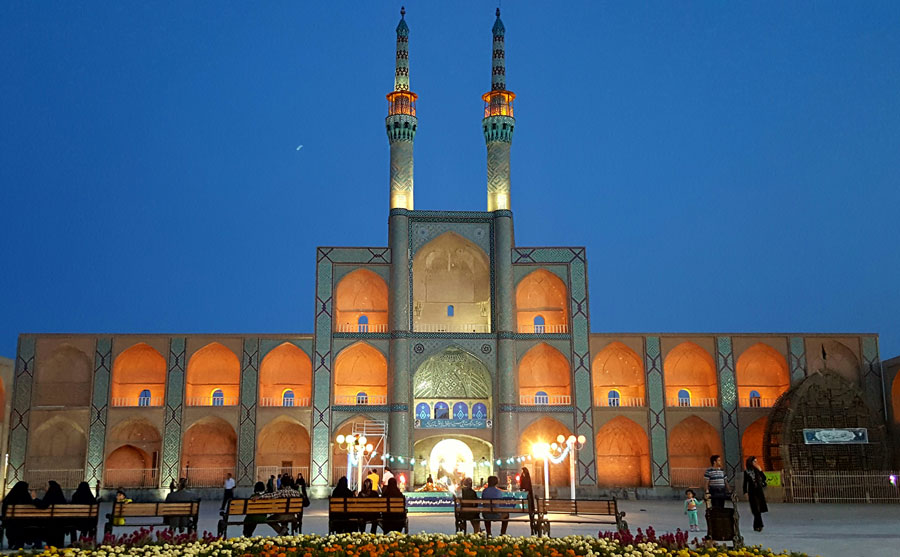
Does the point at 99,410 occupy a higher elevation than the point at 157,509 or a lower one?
higher

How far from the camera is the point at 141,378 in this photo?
115 feet

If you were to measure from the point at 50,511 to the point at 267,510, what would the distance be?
9.68 feet

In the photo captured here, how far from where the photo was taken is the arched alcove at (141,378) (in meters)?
34.8

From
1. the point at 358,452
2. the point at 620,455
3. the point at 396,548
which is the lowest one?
the point at 396,548

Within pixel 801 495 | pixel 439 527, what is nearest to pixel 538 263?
pixel 801 495

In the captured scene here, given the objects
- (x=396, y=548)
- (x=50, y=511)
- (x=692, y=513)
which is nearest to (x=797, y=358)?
(x=692, y=513)

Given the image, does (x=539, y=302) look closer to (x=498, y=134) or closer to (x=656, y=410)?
(x=656, y=410)

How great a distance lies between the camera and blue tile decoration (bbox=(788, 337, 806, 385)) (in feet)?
112

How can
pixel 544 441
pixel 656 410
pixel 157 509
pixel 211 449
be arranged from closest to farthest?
pixel 157 509 → pixel 544 441 → pixel 656 410 → pixel 211 449

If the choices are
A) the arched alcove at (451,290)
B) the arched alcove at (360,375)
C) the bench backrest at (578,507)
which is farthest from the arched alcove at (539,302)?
the bench backrest at (578,507)

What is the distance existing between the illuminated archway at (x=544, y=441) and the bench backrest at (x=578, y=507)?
19.1m

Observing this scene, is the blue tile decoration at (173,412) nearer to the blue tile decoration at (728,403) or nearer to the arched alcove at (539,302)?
the arched alcove at (539,302)

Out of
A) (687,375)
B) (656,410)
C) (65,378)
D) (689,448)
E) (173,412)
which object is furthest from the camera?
(687,375)

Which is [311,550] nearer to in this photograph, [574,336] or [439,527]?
[439,527]
